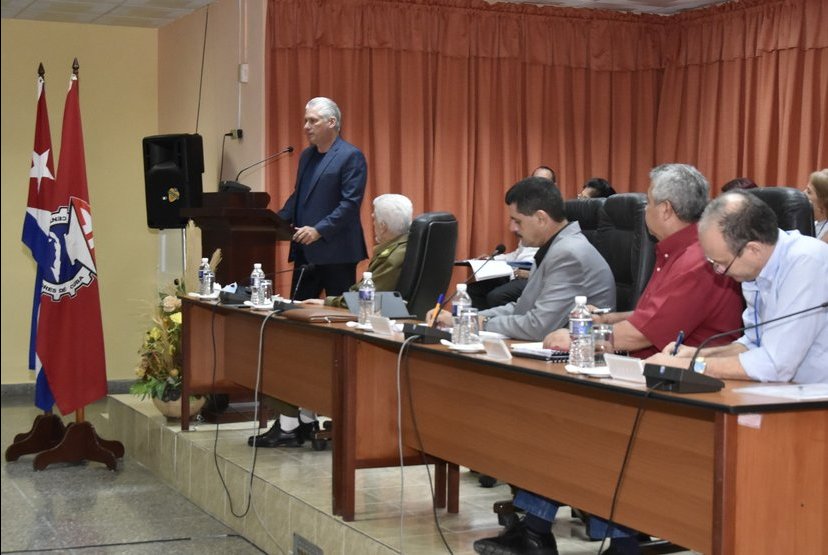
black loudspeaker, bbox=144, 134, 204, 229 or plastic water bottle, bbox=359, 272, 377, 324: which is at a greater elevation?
black loudspeaker, bbox=144, 134, 204, 229

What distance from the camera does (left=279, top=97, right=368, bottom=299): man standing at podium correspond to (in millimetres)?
4703

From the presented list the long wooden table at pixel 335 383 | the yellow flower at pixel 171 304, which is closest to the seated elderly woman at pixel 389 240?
the long wooden table at pixel 335 383

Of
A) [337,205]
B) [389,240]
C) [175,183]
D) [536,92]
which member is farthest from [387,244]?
[536,92]

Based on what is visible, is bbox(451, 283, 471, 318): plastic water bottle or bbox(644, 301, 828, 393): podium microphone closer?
bbox(644, 301, 828, 393): podium microphone

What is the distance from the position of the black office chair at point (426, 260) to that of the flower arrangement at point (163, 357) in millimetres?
1514

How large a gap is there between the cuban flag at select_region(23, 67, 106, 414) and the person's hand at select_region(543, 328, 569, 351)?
9.47ft

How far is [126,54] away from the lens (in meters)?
7.61

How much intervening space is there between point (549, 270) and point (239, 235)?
84.5 inches

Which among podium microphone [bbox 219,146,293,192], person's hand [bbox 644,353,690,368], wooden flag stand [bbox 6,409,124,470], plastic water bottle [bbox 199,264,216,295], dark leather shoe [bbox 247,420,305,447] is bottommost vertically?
wooden flag stand [bbox 6,409,124,470]

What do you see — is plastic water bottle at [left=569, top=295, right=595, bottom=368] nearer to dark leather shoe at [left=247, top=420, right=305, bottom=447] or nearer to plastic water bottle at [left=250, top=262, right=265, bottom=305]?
plastic water bottle at [left=250, top=262, right=265, bottom=305]

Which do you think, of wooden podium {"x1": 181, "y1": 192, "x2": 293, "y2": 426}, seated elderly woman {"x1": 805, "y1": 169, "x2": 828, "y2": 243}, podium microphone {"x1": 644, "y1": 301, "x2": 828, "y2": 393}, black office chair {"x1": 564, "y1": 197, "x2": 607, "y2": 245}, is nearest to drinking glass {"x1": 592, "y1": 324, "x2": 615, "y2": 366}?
podium microphone {"x1": 644, "y1": 301, "x2": 828, "y2": 393}

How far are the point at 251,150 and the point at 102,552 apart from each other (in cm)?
326

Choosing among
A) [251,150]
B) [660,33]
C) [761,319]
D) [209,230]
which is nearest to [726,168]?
[660,33]

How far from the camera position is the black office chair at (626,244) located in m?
3.38
